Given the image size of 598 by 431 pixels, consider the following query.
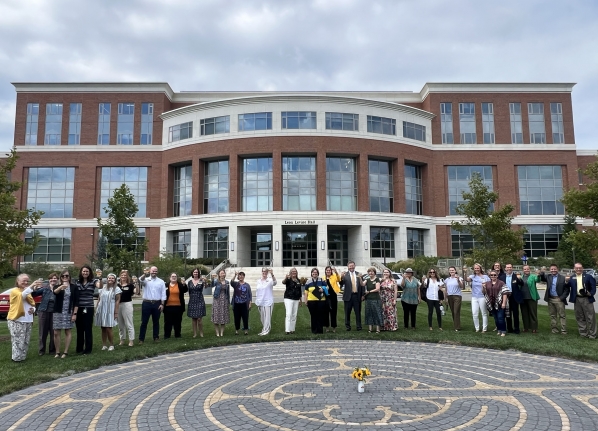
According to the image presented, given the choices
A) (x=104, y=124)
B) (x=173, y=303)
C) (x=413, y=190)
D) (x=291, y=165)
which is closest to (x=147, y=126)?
(x=104, y=124)

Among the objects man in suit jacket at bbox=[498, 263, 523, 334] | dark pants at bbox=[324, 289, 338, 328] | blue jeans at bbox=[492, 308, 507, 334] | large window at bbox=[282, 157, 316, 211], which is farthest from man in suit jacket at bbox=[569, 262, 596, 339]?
large window at bbox=[282, 157, 316, 211]

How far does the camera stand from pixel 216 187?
161 feet

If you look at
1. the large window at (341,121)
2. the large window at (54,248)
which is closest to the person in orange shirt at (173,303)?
the large window at (341,121)

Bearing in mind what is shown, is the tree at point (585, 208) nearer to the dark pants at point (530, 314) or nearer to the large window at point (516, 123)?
the dark pants at point (530, 314)

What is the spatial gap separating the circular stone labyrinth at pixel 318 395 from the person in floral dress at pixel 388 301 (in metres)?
3.03

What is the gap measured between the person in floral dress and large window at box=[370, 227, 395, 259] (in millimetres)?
34162

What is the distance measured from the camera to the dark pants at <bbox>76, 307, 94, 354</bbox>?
34.1 ft

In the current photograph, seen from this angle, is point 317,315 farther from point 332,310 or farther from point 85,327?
point 85,327

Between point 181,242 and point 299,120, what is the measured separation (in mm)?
18874

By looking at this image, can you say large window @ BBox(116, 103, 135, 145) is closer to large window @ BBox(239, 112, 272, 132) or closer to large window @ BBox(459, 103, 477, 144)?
large window @ BBox(239, 112, 272, 132)

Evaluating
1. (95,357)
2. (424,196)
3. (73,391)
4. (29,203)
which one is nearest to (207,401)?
(73,391)

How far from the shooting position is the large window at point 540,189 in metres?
51.5

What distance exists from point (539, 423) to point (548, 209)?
52.8 m

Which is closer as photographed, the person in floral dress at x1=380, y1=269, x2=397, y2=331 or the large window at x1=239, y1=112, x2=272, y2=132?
the person in floral dress at x1=380, y1=269, x2=397, y2=331
